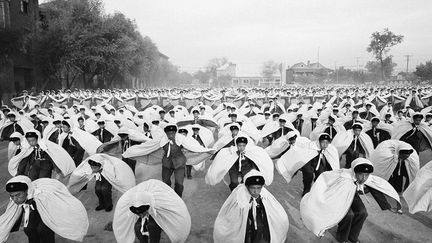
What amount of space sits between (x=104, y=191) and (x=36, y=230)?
6.01 ft

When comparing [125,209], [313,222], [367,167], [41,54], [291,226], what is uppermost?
[41,54]

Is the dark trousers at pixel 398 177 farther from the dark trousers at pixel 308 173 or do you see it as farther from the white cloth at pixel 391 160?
the dark trousers at pixel 308 173

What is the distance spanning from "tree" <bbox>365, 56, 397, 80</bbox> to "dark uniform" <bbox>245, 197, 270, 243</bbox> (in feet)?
261

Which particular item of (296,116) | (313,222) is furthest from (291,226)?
(296,116)

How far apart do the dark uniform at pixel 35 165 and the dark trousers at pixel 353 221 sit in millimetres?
6049

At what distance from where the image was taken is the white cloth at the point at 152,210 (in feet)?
15.9

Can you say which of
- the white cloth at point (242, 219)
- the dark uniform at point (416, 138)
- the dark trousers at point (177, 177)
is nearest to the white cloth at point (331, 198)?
the white cloth at point (242, 219)

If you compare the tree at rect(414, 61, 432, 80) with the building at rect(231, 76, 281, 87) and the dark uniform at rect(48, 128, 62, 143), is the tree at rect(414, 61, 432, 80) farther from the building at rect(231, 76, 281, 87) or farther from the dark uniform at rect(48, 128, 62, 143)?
the dark uniform at rect(48, 128, 62, 143)

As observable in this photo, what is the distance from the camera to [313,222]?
17.0 ft

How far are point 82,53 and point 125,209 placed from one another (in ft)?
99.4

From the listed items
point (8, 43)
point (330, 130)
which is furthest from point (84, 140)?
point (8, 43)

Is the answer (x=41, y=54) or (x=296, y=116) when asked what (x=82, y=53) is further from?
(x=296, y=116)

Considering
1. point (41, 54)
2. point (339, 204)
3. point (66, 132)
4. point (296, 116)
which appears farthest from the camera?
point (41, 54)

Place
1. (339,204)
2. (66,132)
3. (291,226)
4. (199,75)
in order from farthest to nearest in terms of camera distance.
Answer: (199,75) → (66,132) → (291,226) → (339,204)
